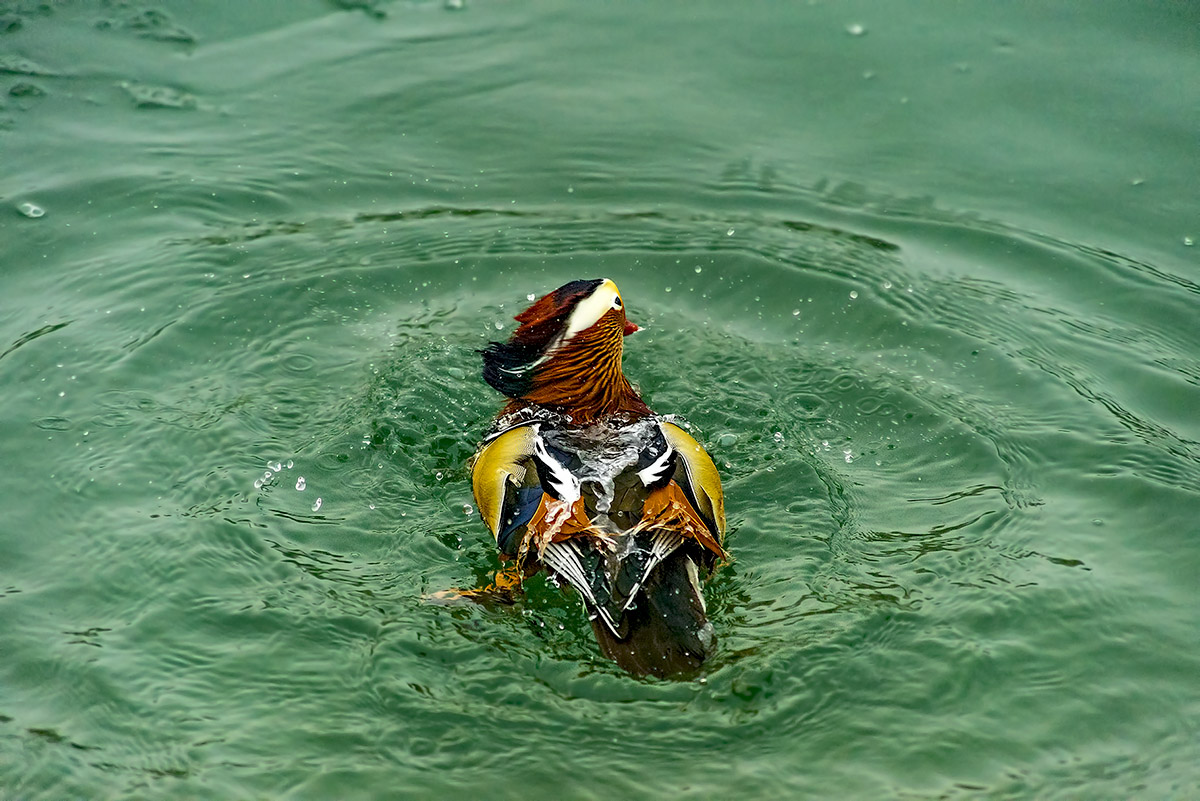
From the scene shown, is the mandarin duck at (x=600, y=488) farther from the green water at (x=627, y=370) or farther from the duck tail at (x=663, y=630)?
the green water at (x=627, y=370)

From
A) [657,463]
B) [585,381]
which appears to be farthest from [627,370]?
[657,463]

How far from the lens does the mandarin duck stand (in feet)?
17.6

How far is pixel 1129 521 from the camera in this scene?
21.2 feet

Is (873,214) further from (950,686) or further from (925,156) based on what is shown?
(950,686)

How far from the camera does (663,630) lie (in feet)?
17.4

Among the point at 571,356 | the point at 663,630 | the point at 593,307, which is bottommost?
the point at 663,630

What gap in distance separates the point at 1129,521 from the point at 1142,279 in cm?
240

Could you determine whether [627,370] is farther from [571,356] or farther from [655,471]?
[655,471]

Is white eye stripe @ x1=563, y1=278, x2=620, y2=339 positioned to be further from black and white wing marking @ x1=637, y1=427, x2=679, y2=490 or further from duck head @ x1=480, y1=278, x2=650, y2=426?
black and white wing marking @ x1=637, y1=427, x2=679, y2=490

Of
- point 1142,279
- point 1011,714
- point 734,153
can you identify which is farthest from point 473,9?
point 1011,714

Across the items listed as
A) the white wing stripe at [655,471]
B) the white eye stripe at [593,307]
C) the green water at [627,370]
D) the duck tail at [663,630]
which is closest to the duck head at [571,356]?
the white eye stripe at [593,307]

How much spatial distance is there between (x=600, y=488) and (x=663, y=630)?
0.91m

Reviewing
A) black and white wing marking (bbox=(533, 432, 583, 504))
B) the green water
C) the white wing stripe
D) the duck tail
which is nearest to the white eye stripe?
black and white wing marking (bbox=(533, 432, 583, 504))

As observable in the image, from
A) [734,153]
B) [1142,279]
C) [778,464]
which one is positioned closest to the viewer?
[778,464]
